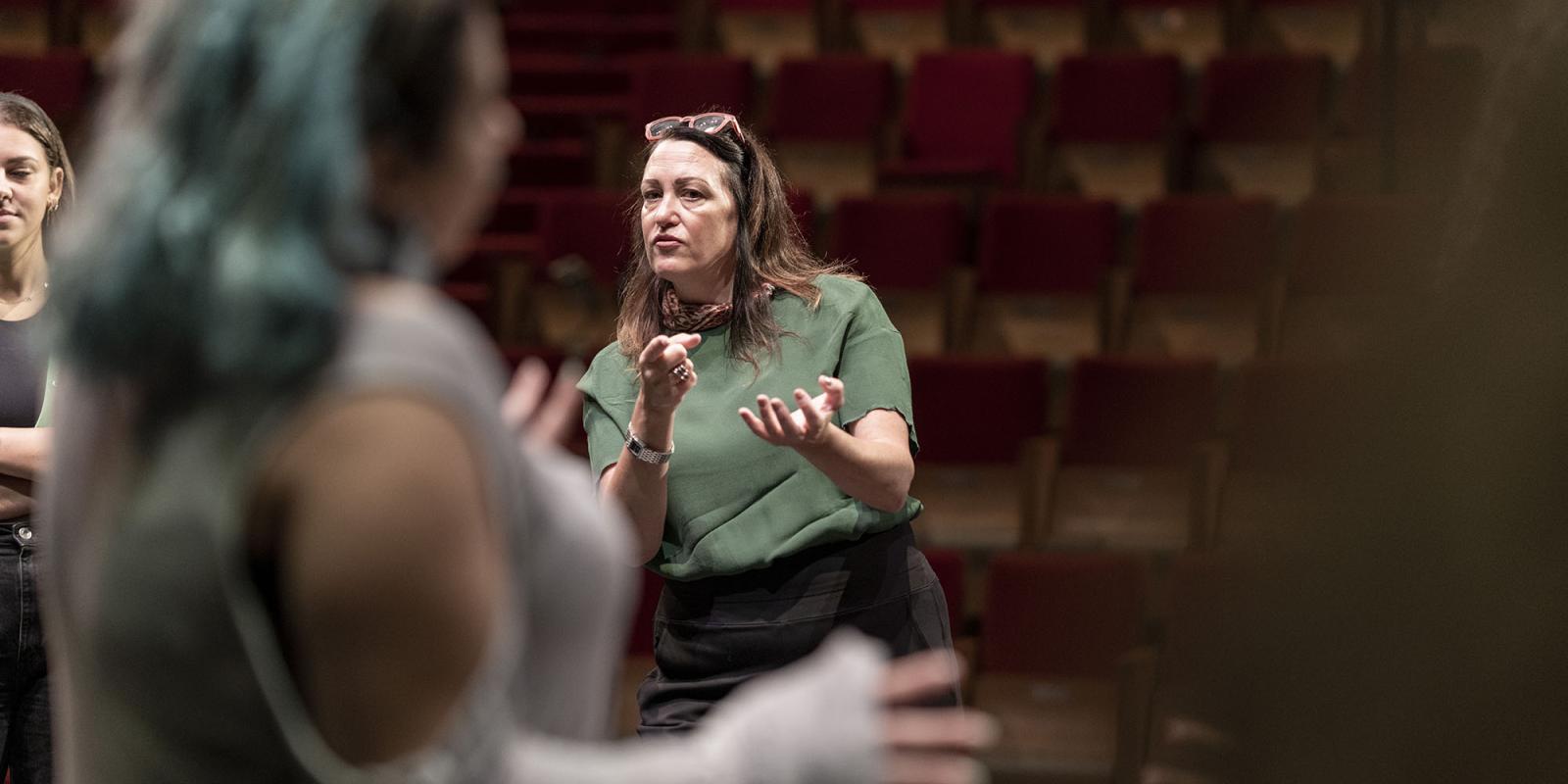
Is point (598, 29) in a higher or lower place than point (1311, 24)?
lower

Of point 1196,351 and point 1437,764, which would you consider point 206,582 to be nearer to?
point 1437,764

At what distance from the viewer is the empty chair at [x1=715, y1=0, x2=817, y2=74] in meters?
4.54

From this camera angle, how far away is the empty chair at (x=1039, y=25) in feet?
14.1

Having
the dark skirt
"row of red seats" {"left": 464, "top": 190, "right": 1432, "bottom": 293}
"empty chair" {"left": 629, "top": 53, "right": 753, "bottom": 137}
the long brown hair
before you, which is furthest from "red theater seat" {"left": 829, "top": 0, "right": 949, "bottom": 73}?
the dark skirt

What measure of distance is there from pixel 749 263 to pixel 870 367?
20 cm

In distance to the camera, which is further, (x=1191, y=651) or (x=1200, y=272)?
(x=1200, y=272)

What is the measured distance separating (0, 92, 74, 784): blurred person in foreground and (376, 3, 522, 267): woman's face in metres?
1.24

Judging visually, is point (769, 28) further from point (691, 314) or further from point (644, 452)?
point (644, 452)

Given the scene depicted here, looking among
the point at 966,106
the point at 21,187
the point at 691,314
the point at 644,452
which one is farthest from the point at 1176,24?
the point at 21,187

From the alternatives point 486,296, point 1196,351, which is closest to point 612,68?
point 486,296

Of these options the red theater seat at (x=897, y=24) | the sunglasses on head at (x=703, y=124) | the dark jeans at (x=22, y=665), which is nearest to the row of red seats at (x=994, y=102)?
the red theater seat at (x=897, y=24)

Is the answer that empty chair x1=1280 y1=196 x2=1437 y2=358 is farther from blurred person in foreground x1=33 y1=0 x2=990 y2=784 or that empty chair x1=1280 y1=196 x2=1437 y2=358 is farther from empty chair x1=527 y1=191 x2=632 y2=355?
A: blurred person in foreground x1=33 y1=0 x2=990 y2=784

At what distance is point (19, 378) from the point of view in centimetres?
169

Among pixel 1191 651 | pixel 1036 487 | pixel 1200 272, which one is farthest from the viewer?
pixel 1200 272
